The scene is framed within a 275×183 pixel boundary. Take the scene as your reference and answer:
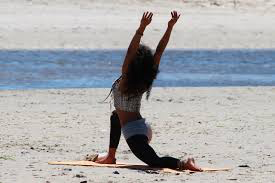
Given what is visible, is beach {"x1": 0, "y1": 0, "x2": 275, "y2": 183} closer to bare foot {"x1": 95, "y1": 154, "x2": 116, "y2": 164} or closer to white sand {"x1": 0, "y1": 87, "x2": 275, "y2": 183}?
white sand {"x1": 0, "y1": 87, "x2": 275, "y2": 183}

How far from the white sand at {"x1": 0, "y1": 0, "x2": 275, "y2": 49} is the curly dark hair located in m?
16.0

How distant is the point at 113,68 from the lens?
20.6 metres

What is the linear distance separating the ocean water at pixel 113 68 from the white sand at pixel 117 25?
3.16 feet

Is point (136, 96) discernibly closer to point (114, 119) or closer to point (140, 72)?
point (140, 72)

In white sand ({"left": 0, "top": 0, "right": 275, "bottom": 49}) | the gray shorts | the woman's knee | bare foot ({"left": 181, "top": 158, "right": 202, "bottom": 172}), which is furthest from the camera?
white sand ({"left": 0, "top": 0, "right": 275, "bottom": 49})

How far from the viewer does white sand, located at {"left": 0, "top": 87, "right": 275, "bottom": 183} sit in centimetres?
805

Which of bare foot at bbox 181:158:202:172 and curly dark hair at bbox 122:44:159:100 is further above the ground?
curly dark hair at bbox 122:44:159:100

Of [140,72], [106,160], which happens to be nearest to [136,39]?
[140,72]

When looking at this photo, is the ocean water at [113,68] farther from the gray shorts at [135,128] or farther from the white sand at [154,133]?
the gray shorts at [135,128]

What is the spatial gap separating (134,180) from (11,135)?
2767 mm

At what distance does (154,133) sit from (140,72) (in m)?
2.25

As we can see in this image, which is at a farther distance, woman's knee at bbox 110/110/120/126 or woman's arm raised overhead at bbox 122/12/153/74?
woman's knee at bbox 110/110/120/126

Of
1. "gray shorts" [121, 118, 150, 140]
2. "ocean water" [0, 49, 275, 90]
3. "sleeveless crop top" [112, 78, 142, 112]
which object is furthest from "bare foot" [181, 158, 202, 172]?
"ocean water" [0, 49, 275, 90]

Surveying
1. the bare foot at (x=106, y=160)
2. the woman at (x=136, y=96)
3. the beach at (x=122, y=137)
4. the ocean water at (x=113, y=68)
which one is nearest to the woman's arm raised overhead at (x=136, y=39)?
the woman at (x=136, y=96)
